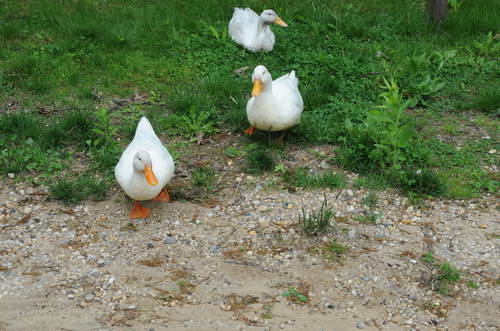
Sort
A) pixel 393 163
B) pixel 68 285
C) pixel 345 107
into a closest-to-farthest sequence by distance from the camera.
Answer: pixel 68 285
pixel 393 163
pixel 345 107

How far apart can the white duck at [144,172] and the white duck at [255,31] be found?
2693 mm

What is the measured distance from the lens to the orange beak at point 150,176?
399 centimetres

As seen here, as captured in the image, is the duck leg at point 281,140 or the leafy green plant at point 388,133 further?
the duck leg at point 281,140

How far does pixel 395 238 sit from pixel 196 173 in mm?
1678

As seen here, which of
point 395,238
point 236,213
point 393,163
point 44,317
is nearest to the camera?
point 44,317

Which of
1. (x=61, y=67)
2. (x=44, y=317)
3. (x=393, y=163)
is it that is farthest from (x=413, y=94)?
(x=44, y=317)

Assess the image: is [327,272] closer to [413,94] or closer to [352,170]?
[352,170]

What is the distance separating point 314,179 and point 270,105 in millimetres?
721

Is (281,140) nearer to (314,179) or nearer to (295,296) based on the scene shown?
(314,179)

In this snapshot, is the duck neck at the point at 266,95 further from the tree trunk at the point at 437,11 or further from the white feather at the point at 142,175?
the tree trunk at the point at 437,11

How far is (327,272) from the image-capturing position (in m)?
3.83

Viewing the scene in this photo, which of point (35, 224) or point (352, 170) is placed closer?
point (35, 224)

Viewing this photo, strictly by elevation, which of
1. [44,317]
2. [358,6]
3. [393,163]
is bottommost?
[44,317]

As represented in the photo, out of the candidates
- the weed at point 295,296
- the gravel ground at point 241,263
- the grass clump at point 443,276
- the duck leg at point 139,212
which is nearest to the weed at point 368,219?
the gravel ground at point 241,263
